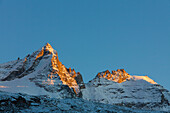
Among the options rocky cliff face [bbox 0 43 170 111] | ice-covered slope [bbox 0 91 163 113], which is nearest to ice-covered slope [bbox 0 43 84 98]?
rocky cliff face [bbox 0 43 170 111]

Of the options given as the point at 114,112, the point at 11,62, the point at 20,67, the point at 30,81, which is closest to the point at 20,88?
the point at 30,81

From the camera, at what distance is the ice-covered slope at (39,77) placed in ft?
418

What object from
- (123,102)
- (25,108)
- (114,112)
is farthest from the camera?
(123,102)

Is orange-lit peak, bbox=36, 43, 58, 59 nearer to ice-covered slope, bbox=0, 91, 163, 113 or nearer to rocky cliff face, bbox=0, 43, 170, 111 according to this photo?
rocky cliff face, bbox=0, 43, 170, 111

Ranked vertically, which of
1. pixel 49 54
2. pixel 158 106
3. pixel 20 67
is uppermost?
pixel 49 54

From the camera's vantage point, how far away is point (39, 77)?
14475 centimetres

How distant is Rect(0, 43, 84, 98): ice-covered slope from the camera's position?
5016 inches

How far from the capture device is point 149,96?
636 feet

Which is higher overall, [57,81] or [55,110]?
[57,81]

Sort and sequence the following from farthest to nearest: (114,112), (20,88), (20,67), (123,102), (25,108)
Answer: (123,102) < (20,67) < (20,88) < (114,112) < (25,108)

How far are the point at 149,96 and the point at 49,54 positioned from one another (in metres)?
85.7

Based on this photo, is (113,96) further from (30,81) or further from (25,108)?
(25,108)

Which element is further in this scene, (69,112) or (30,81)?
(30,81)

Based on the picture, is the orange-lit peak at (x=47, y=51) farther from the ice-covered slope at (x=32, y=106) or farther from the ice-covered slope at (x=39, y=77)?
the ice-covered slope at (x=32, y=106)
